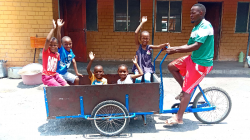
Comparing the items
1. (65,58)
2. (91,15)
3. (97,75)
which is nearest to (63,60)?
(65,58)

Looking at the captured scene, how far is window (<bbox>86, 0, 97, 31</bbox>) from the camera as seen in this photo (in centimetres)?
748

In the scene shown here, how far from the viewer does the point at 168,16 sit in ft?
25.6

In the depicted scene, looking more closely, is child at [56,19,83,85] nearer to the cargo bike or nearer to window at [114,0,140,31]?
the cargo bike

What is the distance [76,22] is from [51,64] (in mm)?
4526

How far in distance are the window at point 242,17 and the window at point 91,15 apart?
6.19 m

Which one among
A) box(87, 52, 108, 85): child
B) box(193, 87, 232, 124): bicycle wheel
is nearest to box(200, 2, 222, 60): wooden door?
box(193, 87, 232, 124): bicycle wheel

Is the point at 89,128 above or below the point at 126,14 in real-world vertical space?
below

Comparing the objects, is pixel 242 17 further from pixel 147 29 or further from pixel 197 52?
pixel 197 52

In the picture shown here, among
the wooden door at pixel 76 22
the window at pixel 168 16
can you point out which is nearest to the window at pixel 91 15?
the wooden door at pixel 76 22

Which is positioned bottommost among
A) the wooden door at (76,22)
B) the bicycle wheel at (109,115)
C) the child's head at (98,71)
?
the bicycle wheel at (109,115)

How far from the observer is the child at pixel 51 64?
3016mm

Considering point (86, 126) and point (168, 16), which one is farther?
point (168, 16)

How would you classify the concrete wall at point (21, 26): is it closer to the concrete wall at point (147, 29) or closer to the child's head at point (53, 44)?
the concrete wall at point (147, 29)

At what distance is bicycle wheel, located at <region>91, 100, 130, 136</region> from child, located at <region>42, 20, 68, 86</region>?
89cm
